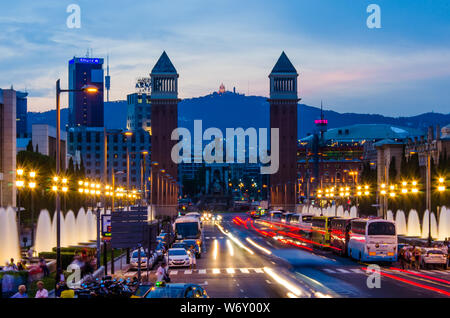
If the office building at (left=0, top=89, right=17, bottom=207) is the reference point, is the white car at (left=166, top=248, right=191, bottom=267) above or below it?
below

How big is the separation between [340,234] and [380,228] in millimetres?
9858

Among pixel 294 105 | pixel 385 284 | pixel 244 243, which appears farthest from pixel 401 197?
pixel 294 105

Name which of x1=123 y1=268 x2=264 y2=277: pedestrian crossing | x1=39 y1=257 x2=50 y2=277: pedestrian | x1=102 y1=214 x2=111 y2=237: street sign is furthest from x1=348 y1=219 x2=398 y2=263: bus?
x1=39 y1=257 x2=50 y2=277: pedestrian

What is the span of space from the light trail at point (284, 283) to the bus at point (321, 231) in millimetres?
19209

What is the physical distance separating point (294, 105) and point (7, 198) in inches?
4977

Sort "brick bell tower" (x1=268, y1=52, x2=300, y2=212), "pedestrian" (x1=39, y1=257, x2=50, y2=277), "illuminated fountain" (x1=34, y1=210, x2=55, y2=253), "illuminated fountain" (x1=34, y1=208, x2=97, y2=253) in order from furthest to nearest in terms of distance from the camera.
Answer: "brick bell tower" (x1=268, y1=52, x2=300, y2=212), "illuminated fountain" (x1=34, y1=208, x2=97, y2=253), "illuminated fountain" (x1=34, y1=210, x2=55, y2=253), "pedestrian" (x1=39, y1=257, x2=50, y2=277)

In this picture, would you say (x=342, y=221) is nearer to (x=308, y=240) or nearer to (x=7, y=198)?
(x=308, y=240)

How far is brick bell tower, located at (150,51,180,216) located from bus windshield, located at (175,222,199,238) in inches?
4124

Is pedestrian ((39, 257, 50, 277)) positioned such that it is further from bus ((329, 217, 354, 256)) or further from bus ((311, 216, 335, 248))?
bus ((311, 216, 335, 248))

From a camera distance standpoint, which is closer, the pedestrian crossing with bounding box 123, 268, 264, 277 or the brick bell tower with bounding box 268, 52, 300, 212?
the pedestrian crossing with bounding box 123, 268, 264, 277

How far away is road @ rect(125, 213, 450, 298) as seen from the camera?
1153 inches

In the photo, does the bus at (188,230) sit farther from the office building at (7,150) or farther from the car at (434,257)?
the car at (434,257)

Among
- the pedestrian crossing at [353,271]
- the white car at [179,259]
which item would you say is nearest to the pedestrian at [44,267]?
the white car at [179,259]

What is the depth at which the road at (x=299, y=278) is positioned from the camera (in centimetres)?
2930
